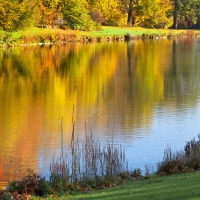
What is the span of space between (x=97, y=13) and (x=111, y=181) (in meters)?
76.0

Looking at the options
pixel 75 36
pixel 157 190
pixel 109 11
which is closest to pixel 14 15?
pixel 75 36

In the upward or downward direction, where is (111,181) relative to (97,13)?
downward

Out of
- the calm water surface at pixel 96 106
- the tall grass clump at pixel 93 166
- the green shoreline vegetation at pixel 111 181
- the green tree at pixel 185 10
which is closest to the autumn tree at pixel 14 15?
the calm water surface at pixel 96 106

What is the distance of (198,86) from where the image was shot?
3130 centimetres

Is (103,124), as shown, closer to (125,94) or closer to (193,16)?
(125,94)

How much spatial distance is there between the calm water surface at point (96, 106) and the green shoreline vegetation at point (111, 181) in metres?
1.82

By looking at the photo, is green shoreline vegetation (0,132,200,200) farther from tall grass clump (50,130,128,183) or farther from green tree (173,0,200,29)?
green tree (173,0,200,29)

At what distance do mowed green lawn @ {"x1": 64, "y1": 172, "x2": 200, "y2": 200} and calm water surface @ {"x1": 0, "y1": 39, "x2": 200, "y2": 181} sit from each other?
319cm

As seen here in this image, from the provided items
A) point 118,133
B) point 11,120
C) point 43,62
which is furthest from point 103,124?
point 43,62

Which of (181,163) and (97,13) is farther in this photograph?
(97,13)

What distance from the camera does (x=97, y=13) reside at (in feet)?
284

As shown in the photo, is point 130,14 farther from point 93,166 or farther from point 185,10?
point 93,166

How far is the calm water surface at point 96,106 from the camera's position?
55.0ft

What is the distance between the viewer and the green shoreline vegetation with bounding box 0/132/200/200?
404 inches
